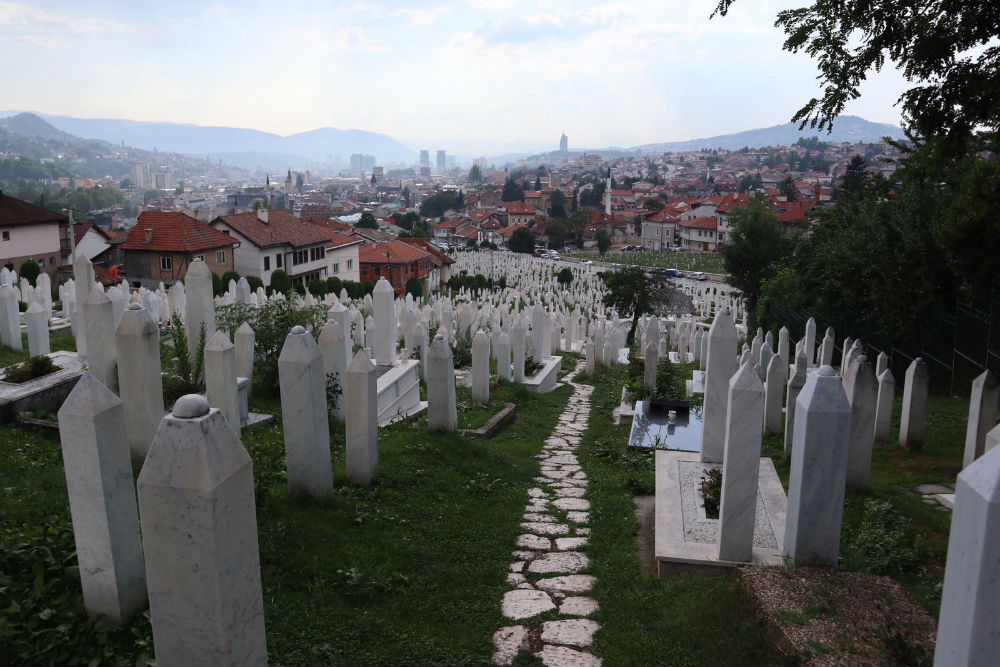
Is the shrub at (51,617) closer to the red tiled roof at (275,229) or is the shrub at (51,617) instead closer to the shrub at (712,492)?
the shrub at (712,492)

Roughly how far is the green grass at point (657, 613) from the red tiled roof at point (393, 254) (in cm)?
4462

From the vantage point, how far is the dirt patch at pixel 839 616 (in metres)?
3.63

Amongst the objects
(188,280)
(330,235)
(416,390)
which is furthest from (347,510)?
(330,235)

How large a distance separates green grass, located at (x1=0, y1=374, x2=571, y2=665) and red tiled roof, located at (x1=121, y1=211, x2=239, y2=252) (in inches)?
1003

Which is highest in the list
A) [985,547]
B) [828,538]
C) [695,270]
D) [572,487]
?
[985,547]

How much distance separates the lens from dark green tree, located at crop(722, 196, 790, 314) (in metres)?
39.3

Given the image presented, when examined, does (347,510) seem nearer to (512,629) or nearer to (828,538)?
(512,629)

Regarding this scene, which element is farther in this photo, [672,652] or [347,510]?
[347,510]

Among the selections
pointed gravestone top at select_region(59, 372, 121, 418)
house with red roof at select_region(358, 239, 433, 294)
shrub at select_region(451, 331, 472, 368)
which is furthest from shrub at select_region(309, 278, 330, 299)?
pointed gravestone top at select_region(59, 372, 121, 418)

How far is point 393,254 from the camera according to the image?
5159 cm

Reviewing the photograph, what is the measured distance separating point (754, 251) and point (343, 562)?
37.9m

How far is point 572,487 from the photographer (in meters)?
7.95

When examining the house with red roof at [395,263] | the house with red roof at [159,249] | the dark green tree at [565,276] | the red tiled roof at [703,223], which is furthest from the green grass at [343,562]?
the red tiled roof at [703,223]

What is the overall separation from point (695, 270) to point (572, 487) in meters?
63.7
